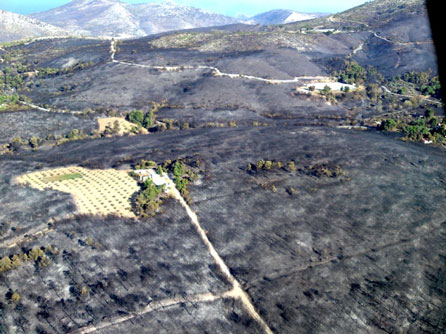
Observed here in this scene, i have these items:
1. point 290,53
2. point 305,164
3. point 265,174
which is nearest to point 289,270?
point 265,174

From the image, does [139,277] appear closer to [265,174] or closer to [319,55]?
[265,174]

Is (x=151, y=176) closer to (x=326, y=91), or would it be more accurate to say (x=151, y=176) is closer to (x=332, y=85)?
(x=326, y=91)

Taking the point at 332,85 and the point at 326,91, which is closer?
the point at 326,91

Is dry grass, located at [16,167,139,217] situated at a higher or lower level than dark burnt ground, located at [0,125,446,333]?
higher

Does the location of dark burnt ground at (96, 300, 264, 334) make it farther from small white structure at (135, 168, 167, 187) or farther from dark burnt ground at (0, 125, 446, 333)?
small white structure at (135, 168, 167, 187)

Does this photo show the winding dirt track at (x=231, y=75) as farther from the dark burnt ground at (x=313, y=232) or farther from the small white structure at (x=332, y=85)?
the dark burnt ground at (x=313, y=232)

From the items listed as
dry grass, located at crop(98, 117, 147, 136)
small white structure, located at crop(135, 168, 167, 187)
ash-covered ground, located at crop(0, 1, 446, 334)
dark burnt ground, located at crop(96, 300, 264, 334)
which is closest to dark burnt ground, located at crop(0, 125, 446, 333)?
ash-covered ground, located at crop(0, 1, 446, 334)

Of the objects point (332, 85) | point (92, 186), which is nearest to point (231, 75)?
point (332, 85)
